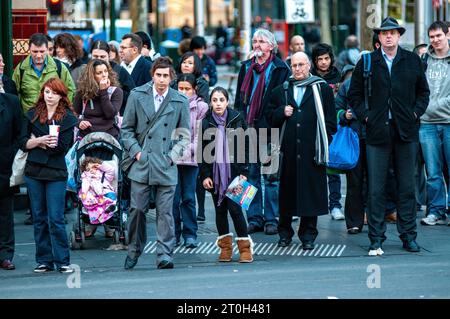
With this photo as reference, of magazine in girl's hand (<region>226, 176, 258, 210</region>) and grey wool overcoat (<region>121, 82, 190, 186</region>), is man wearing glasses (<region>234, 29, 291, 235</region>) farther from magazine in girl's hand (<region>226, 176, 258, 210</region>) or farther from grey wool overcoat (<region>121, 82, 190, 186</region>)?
grey wool overcoat (<region>121, 82, 190, 186</region>)

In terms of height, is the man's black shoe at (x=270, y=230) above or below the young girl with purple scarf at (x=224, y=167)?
below

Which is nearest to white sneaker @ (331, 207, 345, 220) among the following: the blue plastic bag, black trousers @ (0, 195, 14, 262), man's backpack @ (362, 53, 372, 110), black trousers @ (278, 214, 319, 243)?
the blue plastic bag

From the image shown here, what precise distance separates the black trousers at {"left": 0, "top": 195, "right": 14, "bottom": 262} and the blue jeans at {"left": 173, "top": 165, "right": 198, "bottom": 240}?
6.22 feet

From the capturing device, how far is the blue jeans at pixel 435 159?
1330 cm

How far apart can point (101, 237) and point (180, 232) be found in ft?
3.14

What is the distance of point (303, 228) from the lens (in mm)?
12000

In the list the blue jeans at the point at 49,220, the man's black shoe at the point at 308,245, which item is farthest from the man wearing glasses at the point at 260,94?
the blue jeans at the point at 49,220

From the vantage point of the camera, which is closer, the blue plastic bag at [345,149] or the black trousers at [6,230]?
the black trousers at [6,230]

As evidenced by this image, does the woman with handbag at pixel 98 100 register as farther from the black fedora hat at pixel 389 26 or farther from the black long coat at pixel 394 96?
the black fedora hat at pixel 389 26

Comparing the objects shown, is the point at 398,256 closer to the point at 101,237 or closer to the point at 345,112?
the point at 345,112

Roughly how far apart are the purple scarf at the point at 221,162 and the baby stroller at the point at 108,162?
50.2 inches

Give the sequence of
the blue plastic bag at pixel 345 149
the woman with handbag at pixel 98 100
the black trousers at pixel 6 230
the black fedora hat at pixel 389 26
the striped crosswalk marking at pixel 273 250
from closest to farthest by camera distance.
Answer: the black trousers at pixel 6 230, the black fedora hat at pixel 389 26, the striped crosswalk marking at pixel 273 250, the woman with handbag at pixel 98 100, the blue plastic bag at pixel 345 149

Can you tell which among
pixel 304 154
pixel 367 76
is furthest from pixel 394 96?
pixel 304 154

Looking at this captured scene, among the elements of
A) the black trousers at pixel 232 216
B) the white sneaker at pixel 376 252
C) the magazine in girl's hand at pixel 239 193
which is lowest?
the white sneaker at pixel 376 252
